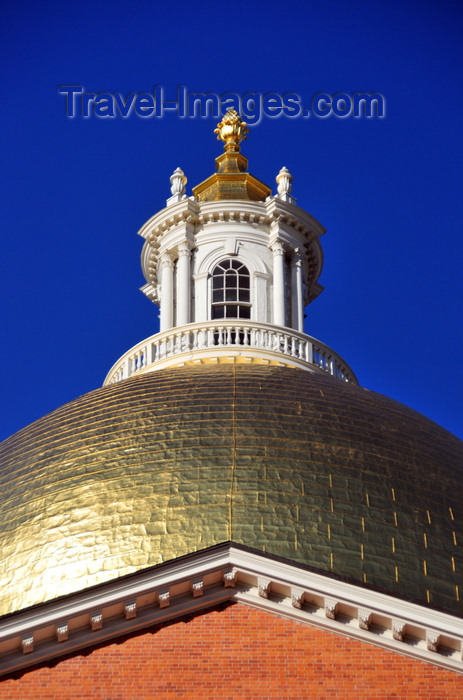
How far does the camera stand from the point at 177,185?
39.7 metres

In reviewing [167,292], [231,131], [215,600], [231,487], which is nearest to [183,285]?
[167,292]

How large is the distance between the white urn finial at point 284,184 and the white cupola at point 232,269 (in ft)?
0.13

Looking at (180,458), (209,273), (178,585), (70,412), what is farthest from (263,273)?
(178,585)

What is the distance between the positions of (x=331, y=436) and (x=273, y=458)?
5.05 ft

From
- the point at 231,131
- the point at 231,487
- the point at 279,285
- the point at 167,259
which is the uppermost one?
the point at 231,131

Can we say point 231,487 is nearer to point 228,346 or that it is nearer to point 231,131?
point 228,346

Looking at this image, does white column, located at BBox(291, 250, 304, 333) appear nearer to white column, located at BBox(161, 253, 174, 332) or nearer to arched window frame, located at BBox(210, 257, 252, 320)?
arched window frame, located at BBox(210, 257, 252, 320)

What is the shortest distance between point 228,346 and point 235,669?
44.8ft

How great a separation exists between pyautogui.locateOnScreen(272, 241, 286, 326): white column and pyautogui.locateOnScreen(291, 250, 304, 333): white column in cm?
54

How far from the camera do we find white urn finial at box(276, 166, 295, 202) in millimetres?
38969

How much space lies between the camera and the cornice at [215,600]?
19281 mm

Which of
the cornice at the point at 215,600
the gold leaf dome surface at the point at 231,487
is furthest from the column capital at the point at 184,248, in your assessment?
the cornice at the point at 215,600

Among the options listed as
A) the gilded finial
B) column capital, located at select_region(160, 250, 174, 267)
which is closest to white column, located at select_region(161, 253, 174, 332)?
column capital, located at select_region(160, 250, 174, 267)

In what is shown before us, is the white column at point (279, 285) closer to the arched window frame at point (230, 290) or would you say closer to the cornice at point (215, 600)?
the arched window frame at point (230, 290)
